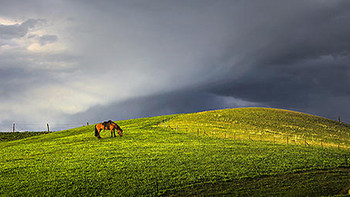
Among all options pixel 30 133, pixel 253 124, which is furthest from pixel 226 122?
pixel 30 133

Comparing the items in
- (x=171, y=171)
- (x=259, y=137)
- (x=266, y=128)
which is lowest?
(x=171, y=171)

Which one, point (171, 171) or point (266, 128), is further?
point (266, 128)

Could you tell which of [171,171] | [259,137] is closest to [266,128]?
[259,137]

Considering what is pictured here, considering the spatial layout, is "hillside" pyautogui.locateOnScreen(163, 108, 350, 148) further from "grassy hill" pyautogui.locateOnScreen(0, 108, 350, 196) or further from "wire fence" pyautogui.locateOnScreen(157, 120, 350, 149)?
"grassy hill" pyautogui.locateOnScreen(0, 108, 350, 196)

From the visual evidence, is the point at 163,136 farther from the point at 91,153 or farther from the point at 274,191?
the point at 274,191

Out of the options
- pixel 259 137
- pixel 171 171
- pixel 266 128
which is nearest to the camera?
pixel 171 171

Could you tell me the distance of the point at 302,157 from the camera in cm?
3081

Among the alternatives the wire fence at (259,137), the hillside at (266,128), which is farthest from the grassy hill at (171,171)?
the hillside at (266,128)

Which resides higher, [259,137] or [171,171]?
[259,137]

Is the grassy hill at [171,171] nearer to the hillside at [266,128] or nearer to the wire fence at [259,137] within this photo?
the wire fence at [259,137]

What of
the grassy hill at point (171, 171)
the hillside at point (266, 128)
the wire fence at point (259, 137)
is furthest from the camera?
the hillside at point (266, 128)

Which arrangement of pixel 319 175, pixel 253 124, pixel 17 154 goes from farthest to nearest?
pixel 253 124 → pixel 17 154 → pixel 319 175

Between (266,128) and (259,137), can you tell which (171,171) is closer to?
(259,137)

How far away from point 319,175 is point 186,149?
15.9 m
